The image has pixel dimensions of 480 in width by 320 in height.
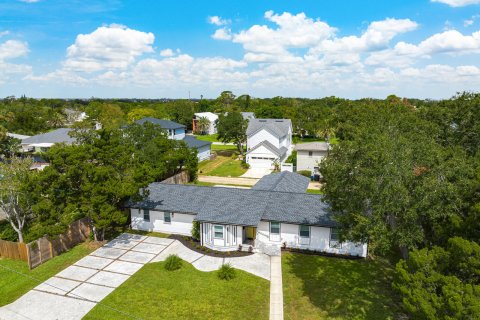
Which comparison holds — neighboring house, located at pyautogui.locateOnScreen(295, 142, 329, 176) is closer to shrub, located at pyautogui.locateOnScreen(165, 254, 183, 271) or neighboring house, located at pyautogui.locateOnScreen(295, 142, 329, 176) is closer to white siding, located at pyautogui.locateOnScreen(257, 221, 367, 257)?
white siding, located at pyautogui.locateOnScreen(257, 221, 367, 257)

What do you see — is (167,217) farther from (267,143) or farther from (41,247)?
(267,143)

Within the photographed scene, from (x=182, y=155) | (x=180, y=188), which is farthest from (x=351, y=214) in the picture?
(x=182, y=155)

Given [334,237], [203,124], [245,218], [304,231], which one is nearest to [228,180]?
[245,218]

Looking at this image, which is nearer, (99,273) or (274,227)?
(99,273)

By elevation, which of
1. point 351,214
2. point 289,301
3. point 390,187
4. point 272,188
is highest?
point 390,187

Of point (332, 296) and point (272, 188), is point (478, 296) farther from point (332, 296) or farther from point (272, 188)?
point (272, 188)

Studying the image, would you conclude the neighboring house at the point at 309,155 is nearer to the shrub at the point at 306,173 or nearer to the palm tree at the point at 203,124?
the shrub at the point at 306,173
